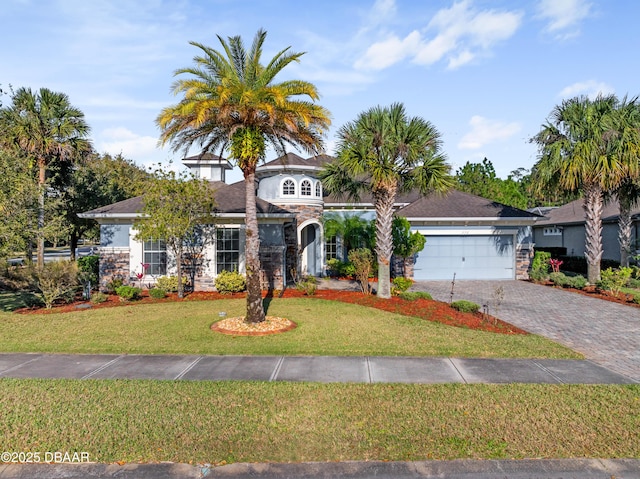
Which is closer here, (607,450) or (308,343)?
(607,450)

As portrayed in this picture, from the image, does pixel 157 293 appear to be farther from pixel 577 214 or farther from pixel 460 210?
pixel 577 214

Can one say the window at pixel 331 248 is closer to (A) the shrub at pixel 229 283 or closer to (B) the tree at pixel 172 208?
(A) the shrub at pixel 229 283

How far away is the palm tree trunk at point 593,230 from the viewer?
17.3 meters

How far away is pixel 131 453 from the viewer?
479cm

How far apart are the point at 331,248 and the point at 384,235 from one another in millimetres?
7678

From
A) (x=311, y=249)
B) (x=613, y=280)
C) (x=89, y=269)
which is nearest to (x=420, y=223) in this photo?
(x=311, y=249)

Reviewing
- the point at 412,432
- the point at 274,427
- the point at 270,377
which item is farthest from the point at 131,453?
the point at 412,432

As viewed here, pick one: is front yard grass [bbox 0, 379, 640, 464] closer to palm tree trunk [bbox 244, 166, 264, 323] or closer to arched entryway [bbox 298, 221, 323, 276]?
palm tree trunk [bbox 244, 166, 264, 323]

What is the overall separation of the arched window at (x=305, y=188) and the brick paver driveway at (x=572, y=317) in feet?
23.9

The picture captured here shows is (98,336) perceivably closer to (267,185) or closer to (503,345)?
(503,345)

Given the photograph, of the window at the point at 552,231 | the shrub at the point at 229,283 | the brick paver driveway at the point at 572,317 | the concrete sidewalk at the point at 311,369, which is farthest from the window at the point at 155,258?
the window at the point at 552,231

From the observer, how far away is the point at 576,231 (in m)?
25.1

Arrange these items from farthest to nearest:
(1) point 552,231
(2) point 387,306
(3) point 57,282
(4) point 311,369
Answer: (1) point 552,231 → (3) point 57,282 → (2) point 387,306 → (4) point 311,369

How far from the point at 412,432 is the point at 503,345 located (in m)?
4.97
